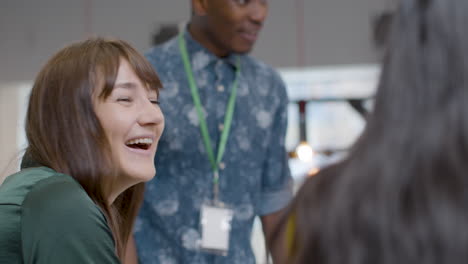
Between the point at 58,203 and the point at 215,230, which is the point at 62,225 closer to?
the point at 58,203

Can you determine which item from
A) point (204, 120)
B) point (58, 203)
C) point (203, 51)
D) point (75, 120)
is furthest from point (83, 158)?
point (203, 51)

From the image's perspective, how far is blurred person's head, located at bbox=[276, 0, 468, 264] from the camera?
2.00 feet

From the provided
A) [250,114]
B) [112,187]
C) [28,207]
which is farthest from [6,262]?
[250,114]

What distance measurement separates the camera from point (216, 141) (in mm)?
2100

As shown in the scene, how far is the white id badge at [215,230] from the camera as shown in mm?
1998

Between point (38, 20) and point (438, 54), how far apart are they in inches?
201

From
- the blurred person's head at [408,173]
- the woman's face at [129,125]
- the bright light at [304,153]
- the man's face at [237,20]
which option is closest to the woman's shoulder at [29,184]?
the woman's face at [129,125]

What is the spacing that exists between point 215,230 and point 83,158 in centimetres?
74

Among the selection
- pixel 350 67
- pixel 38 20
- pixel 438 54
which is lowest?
pixel 350 67

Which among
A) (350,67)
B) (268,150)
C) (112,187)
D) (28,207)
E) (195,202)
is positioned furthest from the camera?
(350,67)

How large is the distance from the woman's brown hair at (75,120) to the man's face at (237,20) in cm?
67

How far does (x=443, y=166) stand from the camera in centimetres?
62

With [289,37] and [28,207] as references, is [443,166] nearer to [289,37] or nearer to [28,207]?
[28,207]

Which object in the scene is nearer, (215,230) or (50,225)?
(50,225)
